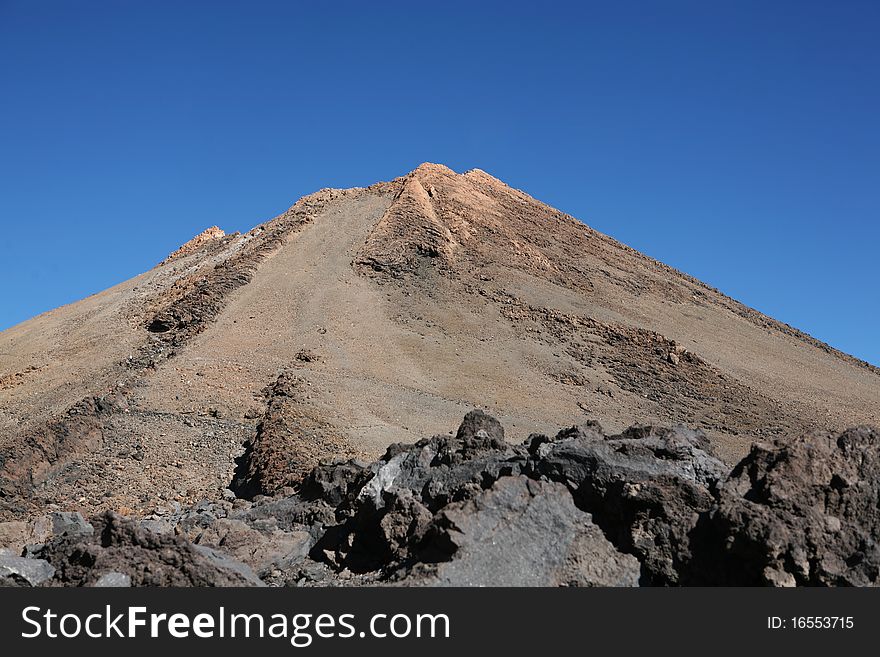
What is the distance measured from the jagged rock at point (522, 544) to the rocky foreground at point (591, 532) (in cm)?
2

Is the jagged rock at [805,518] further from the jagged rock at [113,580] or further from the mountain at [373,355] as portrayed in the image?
the mountain at [373,355]

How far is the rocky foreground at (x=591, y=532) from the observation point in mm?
9406

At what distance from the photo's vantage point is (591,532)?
34.2 feet

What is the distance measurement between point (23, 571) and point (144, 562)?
161 cm

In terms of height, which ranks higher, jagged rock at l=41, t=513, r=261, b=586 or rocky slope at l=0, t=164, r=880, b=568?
rocky slope at l=0, t=164, r=880, b=568

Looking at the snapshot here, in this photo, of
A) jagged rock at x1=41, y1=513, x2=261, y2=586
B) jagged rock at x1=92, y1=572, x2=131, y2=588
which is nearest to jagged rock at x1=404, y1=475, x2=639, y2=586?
jagged rock at x1=41, y1=513, x2=261, y2=586

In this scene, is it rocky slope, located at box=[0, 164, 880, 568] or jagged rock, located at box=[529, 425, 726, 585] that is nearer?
jagged rock, located at box=[529, 425, 726, 585]

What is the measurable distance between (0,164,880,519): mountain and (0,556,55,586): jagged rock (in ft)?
32.2

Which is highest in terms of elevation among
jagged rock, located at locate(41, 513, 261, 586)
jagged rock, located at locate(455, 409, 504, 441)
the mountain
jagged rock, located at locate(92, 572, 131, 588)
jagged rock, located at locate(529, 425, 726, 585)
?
the mountain

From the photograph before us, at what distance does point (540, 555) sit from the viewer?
32.5ft

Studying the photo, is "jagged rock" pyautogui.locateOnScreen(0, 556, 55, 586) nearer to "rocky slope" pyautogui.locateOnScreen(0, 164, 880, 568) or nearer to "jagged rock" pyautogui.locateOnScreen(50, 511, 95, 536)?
"rocky slope" pyautogui.locateOnScreen(0, 164, 880, 568)

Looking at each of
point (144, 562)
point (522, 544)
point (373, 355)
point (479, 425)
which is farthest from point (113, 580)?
→ point (373, 355)

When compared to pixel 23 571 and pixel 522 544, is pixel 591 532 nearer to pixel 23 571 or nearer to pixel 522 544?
pixel 522 544

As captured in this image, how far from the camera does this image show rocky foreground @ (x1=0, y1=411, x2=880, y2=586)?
9406mm
